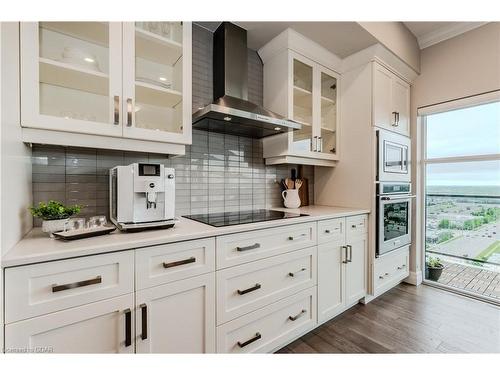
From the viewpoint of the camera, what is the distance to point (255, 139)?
7.43 feet

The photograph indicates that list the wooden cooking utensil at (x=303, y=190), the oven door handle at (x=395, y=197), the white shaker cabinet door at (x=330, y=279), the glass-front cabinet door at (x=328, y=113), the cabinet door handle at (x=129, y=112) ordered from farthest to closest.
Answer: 1. the wooden cooking utensil at (x=303, y=190)
2. the glass-front cabinet door at (x=328, y=113)
3. the oven door handle at (x=395, y=197)
4. the white shaker cabinet door at (x=330, y=279)
5. the cabinet door handle at (x=129, y=112)

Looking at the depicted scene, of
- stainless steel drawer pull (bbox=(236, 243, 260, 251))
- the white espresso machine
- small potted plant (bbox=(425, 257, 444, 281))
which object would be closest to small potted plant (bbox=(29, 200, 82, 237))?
the white espresso machine

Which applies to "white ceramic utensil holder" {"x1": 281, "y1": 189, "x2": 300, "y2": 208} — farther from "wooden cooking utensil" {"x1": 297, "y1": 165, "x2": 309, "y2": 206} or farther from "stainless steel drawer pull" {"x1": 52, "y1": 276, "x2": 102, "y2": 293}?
"stainless steel drawer pull" {"x1": 52, "y1": 276, "x2": 102, "y2": 293}

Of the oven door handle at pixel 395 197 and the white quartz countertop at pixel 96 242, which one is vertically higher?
the oven door handle at pixel 395 197

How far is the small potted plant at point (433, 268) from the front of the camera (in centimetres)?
262

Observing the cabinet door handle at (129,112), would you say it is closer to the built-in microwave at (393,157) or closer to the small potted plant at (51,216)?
the small potted plant at (51,216)

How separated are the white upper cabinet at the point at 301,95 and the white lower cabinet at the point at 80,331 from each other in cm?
158

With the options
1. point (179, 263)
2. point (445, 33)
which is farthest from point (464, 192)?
point (179, 263)

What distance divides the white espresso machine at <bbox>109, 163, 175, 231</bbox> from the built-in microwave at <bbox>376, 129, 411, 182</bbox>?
6.23ft

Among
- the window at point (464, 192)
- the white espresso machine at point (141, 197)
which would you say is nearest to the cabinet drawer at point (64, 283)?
the white espresso machine at point (141, 197)

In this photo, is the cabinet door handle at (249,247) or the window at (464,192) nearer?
the cabinet door handle at (249,247)

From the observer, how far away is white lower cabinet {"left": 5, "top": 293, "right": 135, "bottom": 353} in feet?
2.66

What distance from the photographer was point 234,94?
1.85 meters
